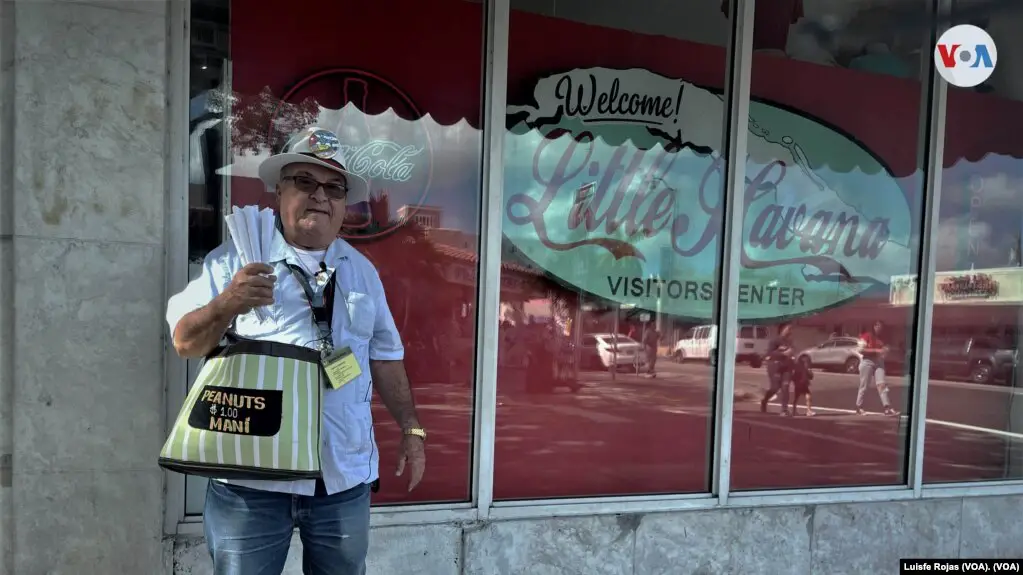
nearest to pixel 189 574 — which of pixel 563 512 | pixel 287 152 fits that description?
pixel 563 512

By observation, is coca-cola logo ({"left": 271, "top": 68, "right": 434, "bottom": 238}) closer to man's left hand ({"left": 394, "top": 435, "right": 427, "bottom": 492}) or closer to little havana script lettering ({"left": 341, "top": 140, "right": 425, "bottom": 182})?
little havana script lettering ({"left": 341, "top": 140, "right": 425, "bottom": 182})

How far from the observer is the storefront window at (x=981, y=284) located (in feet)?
14.4

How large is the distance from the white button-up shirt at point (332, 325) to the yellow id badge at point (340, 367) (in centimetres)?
6

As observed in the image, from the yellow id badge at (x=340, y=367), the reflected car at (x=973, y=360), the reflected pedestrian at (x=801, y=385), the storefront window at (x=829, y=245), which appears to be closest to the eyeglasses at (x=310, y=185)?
the yellow id badge at (x=340, y=367)

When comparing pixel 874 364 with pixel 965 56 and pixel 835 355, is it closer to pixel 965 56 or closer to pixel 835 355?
pixel 835 355

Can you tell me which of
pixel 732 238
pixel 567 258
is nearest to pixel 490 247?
pixel 567 258

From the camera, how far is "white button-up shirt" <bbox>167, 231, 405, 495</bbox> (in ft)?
6.45

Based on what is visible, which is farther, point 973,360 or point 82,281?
point 973,360

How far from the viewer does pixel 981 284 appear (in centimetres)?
456

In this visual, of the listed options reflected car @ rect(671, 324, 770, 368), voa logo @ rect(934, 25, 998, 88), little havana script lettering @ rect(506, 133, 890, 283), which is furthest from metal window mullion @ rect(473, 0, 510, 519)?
voa logo @ rect(934, 25, 998, 88)

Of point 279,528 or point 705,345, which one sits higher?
point 705,345

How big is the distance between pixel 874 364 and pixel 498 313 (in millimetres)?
2620

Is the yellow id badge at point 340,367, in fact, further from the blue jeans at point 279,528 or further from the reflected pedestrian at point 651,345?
the reflected pedestrian at point 651,345

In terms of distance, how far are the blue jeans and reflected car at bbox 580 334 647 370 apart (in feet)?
6.32
